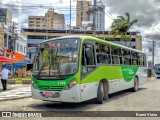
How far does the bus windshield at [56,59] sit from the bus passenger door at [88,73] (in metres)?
0.48

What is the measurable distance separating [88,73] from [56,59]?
1.48 metres

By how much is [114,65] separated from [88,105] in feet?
11.5

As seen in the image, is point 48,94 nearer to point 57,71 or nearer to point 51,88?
point 51,88

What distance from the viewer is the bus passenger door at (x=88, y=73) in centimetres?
1108

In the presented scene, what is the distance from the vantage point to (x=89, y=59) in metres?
11.8

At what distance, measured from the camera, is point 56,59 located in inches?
440

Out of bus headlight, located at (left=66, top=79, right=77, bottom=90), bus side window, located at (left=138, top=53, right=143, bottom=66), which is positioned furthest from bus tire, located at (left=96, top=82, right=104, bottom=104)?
bus side window, located at (left=138, top=53, right=143, bottom=66)

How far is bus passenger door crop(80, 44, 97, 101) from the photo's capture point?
11.1 m

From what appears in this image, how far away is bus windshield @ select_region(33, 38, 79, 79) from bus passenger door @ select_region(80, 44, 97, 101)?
0.48 meters

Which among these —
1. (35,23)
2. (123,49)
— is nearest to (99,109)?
(123,49)

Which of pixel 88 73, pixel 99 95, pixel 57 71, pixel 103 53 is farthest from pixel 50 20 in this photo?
pixel 57 71

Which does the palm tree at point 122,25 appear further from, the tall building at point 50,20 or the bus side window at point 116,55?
the tall building at point 50,20

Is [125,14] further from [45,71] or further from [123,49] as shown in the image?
[45,71]


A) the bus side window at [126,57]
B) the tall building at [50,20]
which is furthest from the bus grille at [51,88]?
the tall building at [50,20]
